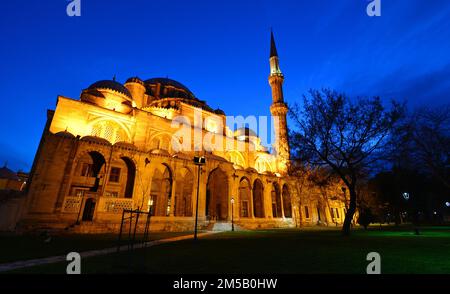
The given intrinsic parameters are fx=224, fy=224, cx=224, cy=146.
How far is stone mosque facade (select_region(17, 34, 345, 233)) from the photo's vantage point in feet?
64.4

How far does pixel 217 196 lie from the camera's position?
31.1 metres

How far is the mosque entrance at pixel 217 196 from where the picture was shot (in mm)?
29328

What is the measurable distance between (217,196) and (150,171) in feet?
35.5

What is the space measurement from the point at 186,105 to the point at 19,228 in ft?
91.2

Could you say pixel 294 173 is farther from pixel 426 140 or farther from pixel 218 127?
pixel 218 127

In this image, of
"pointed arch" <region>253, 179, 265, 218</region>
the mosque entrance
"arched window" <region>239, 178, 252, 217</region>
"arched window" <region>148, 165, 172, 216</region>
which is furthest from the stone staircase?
"pointed arch" <region>253, 179, 265, 218</region>

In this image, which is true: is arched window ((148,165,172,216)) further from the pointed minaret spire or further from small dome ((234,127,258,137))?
the pointed minaret spire

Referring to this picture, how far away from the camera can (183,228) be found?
23.4m

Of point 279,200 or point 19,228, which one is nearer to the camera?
point 19,228

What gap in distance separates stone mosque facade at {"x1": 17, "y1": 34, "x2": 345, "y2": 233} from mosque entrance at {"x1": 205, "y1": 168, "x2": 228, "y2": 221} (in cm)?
14

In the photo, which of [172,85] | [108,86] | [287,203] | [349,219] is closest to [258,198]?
[287,203]

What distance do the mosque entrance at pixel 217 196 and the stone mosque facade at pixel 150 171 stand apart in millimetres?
135
